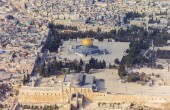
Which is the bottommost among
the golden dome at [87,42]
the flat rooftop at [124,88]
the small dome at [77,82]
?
the flat rooftop at [124,88]

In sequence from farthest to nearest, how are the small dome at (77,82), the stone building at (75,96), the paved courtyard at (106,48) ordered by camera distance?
the paved courtyard at (106,48)
the small dome at (77,82)
the stone building at (75,96)

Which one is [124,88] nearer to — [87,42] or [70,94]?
[70,94]

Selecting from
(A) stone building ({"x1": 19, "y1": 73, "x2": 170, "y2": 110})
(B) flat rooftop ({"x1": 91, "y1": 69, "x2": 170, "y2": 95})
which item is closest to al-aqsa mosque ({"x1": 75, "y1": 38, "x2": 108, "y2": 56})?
(B) flat rooftop ({"x1": 91, "y1": 69, "x2": 170, "y2": 95})

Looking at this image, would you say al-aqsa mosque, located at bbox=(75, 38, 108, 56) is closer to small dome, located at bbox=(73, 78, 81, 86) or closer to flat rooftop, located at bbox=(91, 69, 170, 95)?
flat rooftop, located at bbox=(91, 69, 170, 95)

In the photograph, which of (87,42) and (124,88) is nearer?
(124,88)

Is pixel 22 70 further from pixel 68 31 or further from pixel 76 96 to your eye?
pixel 68 31

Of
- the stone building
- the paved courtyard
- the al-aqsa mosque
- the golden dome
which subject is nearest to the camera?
the stone building

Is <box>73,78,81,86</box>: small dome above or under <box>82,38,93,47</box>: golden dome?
under

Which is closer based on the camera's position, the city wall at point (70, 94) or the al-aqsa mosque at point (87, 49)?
the city wall at point (70, 94)

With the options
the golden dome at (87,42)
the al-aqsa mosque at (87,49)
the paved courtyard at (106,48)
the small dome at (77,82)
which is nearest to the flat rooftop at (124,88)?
the small dome at (77,82)

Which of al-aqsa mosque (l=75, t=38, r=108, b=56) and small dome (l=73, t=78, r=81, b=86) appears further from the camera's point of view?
al-aqsa mosque (l=75, t=38, r=108, b=56)

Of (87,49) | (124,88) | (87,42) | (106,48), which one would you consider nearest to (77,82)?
(124,88)

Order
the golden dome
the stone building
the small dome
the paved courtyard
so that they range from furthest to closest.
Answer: the golden dome, the paved courtyard, the small dome, the stone building

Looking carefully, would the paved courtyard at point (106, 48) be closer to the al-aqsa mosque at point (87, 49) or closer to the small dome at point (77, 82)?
the al-aqsa mosque at point (87, 49)
